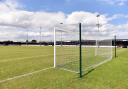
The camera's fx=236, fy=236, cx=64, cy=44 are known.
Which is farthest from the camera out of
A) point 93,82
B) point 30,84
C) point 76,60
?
point 76,60

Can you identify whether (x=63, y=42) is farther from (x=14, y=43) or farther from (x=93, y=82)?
(x=14, y=43)

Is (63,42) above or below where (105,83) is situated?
above

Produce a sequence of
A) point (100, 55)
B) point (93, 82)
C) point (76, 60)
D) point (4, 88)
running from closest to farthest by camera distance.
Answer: point (4, 88) → point (93, 82) → point (76, 60) → point (100, 55)

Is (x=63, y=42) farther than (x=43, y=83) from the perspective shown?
Yes

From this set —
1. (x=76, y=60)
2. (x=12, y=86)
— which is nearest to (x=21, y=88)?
(x=12, y=86)

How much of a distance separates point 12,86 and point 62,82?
2.18m

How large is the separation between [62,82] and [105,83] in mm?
1873

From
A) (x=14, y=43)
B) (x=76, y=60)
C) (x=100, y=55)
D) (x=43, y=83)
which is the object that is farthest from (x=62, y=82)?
(x=14, y=43)

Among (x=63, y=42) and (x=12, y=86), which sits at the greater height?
(x=63, y=42)

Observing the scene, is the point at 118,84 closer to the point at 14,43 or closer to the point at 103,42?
the point at 103,42

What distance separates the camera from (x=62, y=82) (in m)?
10.3

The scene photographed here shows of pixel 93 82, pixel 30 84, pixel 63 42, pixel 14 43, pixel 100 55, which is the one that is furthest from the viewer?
pixel 14 43

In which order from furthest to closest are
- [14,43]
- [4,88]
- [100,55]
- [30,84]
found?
[14,43] → [100,55] → [30,84] → [4,88]

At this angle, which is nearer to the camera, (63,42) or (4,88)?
(4,88)
